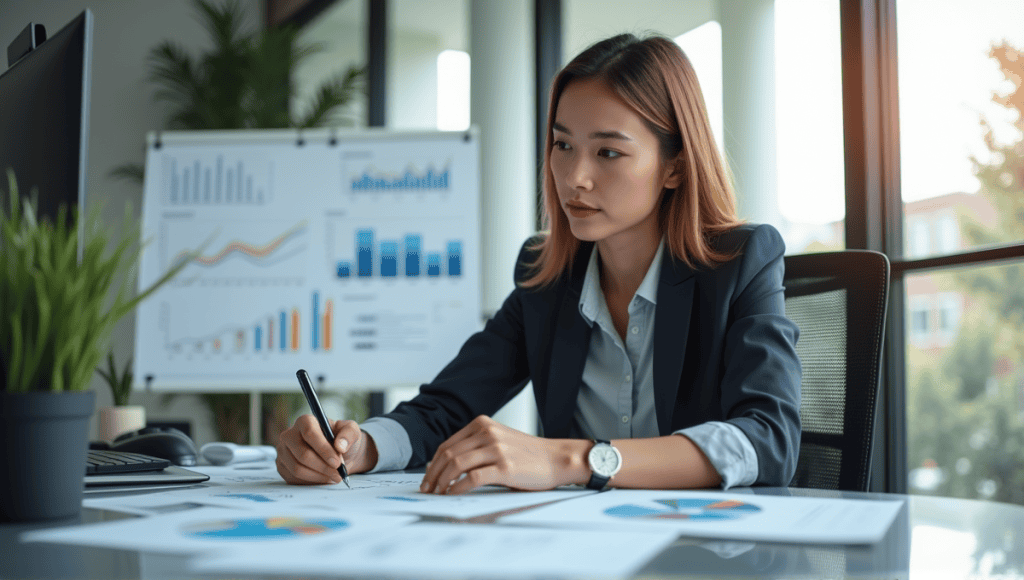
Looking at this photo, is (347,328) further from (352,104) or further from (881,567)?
(881,567)

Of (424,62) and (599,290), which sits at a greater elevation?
(424,62)

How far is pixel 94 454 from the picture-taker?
44.8 inches

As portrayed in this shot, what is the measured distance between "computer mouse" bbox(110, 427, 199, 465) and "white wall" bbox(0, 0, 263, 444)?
3.56m

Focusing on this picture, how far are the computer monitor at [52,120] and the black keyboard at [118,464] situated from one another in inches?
12.4

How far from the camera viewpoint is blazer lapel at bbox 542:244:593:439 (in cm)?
140

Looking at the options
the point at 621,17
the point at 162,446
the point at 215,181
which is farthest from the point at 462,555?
the point at 621,17

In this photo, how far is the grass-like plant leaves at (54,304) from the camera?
69 cm

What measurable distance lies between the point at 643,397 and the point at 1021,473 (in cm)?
118

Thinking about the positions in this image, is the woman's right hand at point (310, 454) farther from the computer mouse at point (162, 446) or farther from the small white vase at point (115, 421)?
the small white vase at point (115, 421)

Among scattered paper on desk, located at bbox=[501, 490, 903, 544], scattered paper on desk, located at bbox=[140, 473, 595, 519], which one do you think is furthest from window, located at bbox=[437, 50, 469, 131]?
scattered paper on desk, located at bbox=[501, 490, 903, 544]

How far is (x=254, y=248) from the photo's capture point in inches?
122

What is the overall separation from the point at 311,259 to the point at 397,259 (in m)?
0.34

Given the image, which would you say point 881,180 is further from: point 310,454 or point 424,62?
point 424,62

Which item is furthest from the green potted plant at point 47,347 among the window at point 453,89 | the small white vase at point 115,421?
the window at point 453,89
